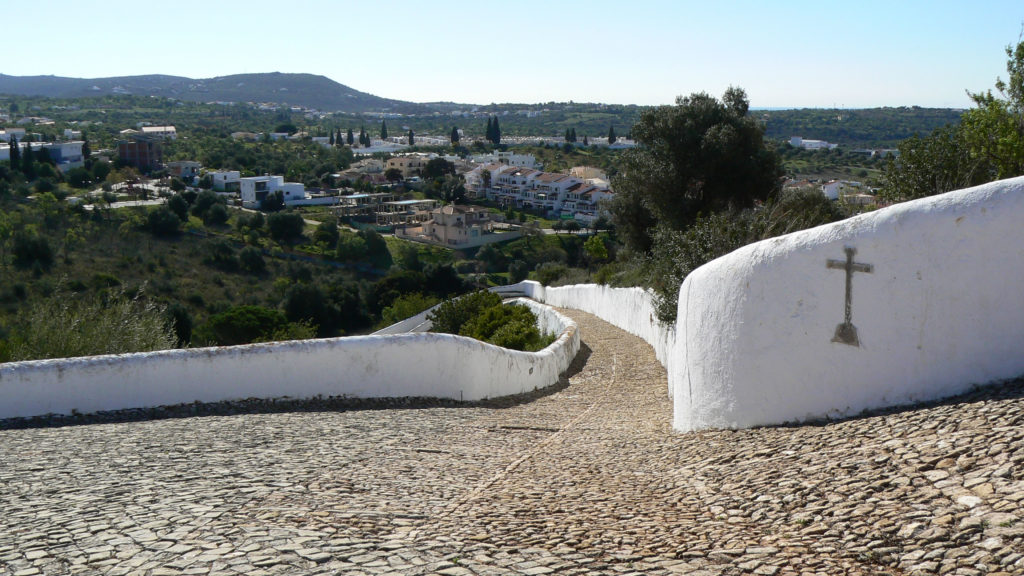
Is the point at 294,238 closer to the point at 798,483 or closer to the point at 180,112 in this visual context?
the point at 798,483

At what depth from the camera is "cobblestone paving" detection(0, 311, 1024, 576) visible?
165 inches

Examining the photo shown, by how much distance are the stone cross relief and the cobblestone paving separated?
0.62 metres

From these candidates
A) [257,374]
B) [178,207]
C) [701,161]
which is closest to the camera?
[257,374]

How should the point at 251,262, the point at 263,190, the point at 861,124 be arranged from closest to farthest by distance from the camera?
the point at 251,262, the point at 263,190, the point at 861,124

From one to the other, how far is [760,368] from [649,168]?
17.4 metres

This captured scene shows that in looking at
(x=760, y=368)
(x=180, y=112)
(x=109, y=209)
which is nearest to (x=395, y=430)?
(x=760, y=368)

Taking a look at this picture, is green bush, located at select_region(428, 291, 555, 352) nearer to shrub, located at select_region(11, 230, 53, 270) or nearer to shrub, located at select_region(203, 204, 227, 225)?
shrub, located at select_region(11, 230, 53, 270)

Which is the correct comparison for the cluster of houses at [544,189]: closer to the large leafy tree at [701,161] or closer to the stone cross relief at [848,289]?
the large leafy tree at [701,161]

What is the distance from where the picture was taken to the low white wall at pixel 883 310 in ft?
18.8

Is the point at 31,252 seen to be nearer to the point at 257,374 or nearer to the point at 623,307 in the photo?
the point at 623,307

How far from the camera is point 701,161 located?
23109 millimetres

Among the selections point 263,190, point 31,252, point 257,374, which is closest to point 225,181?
point 263,190

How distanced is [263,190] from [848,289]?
258 feet

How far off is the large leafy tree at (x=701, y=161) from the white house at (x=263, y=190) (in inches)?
2250
